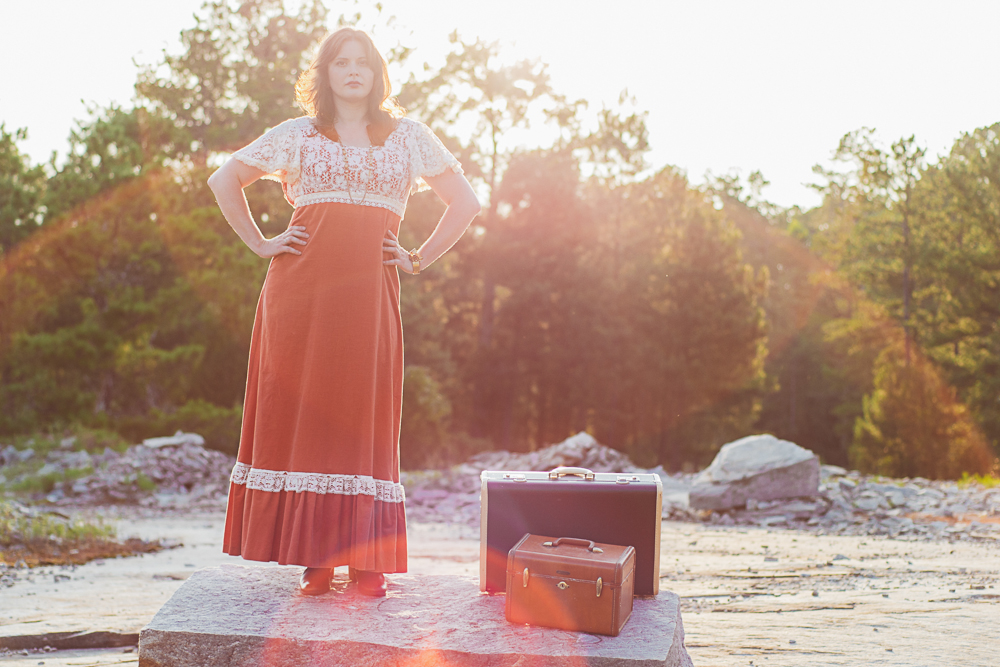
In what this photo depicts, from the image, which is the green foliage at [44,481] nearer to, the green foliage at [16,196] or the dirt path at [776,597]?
the dirt path at [776,597]

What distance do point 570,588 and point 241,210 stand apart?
205 cm

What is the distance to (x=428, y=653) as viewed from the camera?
9.12 feet

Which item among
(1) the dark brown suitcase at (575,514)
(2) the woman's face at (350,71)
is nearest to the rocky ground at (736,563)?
(1) the dark brown suitcase at (575,514)

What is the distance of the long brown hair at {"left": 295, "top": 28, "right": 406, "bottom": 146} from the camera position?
359cm

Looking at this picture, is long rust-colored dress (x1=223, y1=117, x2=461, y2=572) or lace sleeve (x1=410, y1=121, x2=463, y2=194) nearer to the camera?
long rust-colored dress (x1=223, y1=117, x2=461, y2=572)

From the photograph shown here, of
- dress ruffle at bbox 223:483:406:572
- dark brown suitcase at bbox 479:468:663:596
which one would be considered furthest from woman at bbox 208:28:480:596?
dark brown suitcase at bbox 479:468:663:596

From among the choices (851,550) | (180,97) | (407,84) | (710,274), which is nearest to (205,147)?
(180,97)

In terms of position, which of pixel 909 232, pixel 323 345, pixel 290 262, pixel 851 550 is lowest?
pixel 851 550

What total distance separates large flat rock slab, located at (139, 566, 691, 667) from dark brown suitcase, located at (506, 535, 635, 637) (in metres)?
0.05

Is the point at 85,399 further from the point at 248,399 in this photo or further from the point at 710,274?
the point at 710,274

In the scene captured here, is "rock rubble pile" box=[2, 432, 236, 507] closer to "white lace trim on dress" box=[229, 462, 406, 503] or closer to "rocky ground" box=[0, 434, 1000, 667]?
"rocky ground" box=[0, 434, 1000, 667]

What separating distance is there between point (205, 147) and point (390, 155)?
23306 mm

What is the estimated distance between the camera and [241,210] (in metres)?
3.62

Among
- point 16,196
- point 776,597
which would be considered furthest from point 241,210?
point 16,196
